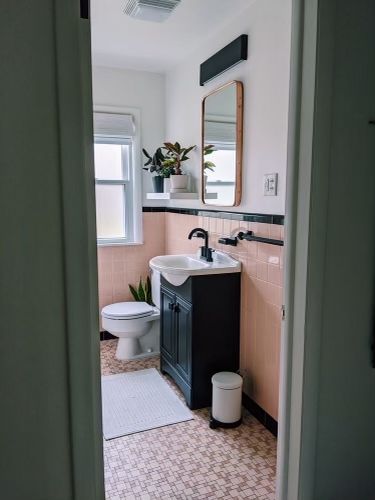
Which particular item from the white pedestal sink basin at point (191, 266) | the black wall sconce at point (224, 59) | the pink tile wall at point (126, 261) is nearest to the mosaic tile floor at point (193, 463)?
the white pedestal sink basin at point (191, 266)

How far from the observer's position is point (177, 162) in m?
3.28

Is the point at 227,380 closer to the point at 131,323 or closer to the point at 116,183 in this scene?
the point at 131,323

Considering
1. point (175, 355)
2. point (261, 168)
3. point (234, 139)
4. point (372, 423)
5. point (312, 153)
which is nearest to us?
point (312, 153)

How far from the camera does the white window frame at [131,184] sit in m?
3.62

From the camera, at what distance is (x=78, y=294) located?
43.7 inches

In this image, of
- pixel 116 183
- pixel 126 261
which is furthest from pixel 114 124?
pixel 126 261

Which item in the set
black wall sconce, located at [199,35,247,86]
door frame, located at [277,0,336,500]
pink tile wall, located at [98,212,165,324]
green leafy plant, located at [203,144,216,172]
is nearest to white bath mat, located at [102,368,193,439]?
pink tile wall, located at [98,212,165,324]

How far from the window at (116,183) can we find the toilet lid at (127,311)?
0.68 m

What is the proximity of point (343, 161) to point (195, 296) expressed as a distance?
4.31 feet

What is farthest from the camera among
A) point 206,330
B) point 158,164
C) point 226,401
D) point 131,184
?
point 131,184

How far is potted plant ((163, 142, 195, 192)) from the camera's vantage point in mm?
3154

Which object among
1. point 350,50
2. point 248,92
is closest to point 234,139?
point 248,92

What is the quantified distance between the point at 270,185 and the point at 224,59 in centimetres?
95

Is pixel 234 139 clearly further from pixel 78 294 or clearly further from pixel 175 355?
pixel 78 294
